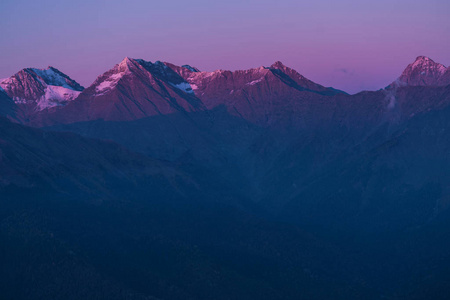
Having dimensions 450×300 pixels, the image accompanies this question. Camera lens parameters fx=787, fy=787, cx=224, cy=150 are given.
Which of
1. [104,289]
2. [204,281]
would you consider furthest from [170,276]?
[104,289]

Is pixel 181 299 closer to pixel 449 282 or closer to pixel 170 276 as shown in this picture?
pixel 170 276

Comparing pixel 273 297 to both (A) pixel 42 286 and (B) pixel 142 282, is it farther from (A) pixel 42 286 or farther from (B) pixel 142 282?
(A) pixel 42 286

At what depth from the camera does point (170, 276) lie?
19000 centimetres

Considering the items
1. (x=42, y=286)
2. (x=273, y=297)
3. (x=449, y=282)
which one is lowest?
(x=42, y=286)

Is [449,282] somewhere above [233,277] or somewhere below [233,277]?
above

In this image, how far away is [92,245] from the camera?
19825 centimetres

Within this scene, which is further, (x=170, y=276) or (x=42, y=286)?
(x=170, y=276)

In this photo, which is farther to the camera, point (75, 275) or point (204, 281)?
point (204, 281)

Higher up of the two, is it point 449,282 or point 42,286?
point 449,282

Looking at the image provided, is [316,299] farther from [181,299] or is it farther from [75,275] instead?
[75,275]

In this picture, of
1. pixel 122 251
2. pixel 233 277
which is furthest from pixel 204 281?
pixel 122 251

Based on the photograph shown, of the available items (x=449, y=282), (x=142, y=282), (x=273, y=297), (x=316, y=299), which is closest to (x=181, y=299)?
(x=142, y=282)

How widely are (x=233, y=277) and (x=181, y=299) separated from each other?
19001 millimetres

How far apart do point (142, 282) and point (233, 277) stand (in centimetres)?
2401
